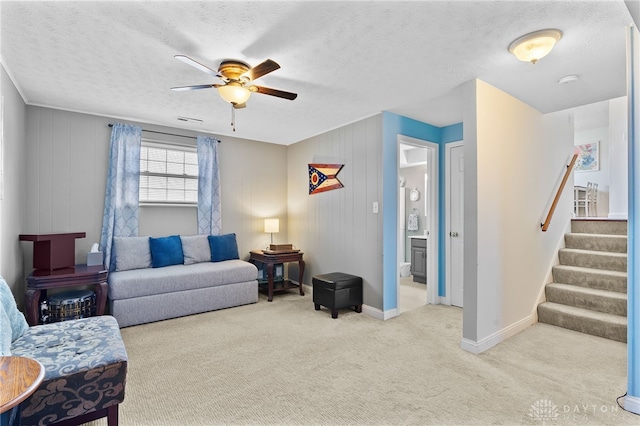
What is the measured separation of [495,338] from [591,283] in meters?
1.72

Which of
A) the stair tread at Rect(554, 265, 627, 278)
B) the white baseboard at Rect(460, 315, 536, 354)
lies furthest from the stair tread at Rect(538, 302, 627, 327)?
the stair tread at Rect(554, 265, 627, 278)

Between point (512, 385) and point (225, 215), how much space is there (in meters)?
4.12

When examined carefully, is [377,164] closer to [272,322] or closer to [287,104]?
[287,104]

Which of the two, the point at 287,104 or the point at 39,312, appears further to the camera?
the point at 287,104

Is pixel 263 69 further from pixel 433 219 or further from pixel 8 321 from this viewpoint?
pixel 433 219

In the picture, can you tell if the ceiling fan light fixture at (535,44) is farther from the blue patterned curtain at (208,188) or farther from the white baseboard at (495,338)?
the blue patterned curtain at (208,188)

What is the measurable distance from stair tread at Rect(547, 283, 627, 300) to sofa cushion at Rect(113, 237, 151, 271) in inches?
197

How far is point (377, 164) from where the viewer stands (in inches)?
155

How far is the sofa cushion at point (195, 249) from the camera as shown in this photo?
14.6ft

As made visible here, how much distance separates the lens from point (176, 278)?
3867 mm

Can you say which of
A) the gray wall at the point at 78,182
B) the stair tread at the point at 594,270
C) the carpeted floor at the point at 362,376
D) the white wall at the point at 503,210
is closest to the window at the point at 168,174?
the gray wall at the point at 78,182

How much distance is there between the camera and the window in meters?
4.43

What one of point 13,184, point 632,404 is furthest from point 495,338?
point 13,184

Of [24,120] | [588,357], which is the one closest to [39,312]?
[24,120]
